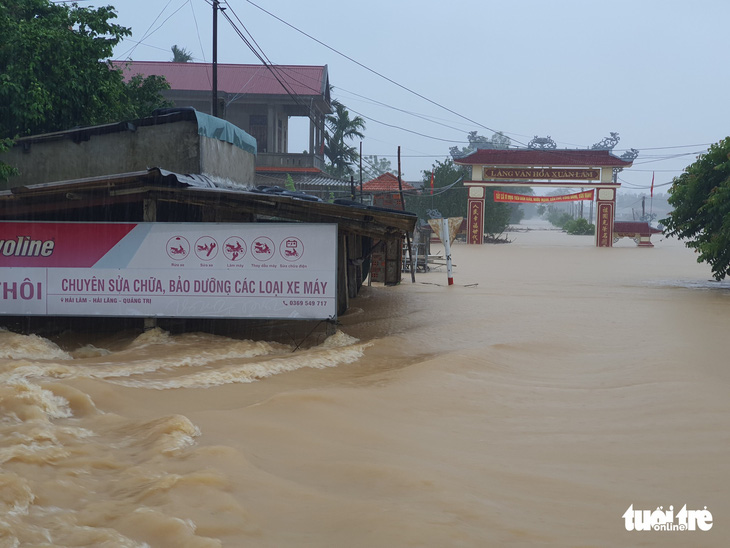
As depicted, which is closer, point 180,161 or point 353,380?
point 353,380

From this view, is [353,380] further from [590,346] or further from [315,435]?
[590,346]

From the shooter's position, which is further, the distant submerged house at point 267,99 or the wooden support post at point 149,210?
the distant submerged house at point 267,99

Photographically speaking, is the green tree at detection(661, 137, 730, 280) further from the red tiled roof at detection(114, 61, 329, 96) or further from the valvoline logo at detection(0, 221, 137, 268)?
the red tiled roof at detection(114, 61, 329, 96)

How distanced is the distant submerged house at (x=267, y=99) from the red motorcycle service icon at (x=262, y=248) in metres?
23.1

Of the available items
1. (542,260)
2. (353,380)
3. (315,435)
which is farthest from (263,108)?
(315,435)

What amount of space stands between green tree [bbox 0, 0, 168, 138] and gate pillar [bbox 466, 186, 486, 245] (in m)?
31.2

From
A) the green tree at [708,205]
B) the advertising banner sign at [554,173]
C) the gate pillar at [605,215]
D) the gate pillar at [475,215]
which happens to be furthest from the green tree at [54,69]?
the gate pillar at [605,215]

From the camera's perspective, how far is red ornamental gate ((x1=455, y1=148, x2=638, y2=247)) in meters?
45.0

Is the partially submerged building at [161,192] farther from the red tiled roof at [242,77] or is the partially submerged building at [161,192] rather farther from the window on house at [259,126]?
the window on house at [259,126]

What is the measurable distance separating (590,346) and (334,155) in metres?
38.3

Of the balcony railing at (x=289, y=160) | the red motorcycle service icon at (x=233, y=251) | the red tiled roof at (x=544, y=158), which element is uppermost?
the red tiled roof at (x=544, y=158)

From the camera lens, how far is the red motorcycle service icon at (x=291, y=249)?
34.1ft

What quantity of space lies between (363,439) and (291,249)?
4.70m

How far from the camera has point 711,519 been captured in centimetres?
480
